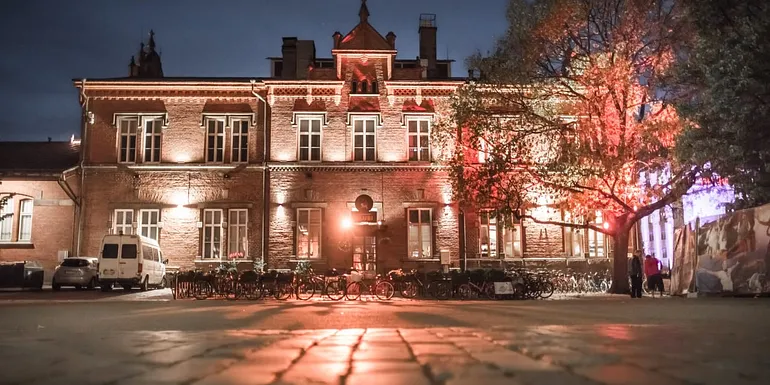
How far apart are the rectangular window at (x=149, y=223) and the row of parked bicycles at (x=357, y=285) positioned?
9.13 meters

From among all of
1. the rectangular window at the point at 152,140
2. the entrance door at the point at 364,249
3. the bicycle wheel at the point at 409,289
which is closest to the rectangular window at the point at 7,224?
the rectangular window at the point at 152,140

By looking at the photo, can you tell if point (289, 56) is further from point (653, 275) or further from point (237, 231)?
point (653, 275)

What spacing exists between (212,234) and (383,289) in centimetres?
1198

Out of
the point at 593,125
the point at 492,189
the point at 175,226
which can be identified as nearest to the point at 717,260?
the point at 593,125

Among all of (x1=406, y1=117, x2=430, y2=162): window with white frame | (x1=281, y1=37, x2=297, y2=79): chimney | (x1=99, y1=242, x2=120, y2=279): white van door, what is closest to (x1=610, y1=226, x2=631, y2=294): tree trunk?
(x1=406, y1=117, x2=430, y2=162): window with white frame

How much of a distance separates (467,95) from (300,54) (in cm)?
1447

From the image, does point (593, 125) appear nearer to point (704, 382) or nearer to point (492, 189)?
point (492, 189)

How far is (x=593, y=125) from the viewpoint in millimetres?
25688

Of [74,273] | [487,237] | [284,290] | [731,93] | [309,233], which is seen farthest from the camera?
[487,237]

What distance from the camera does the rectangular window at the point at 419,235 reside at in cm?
3347

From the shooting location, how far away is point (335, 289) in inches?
968

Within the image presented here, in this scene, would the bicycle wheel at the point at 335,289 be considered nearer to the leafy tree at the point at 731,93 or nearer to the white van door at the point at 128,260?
the white van door at the point at 128,260

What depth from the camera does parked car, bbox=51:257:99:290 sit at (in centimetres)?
2983

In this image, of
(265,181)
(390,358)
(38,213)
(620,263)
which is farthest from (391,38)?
(390,358)
